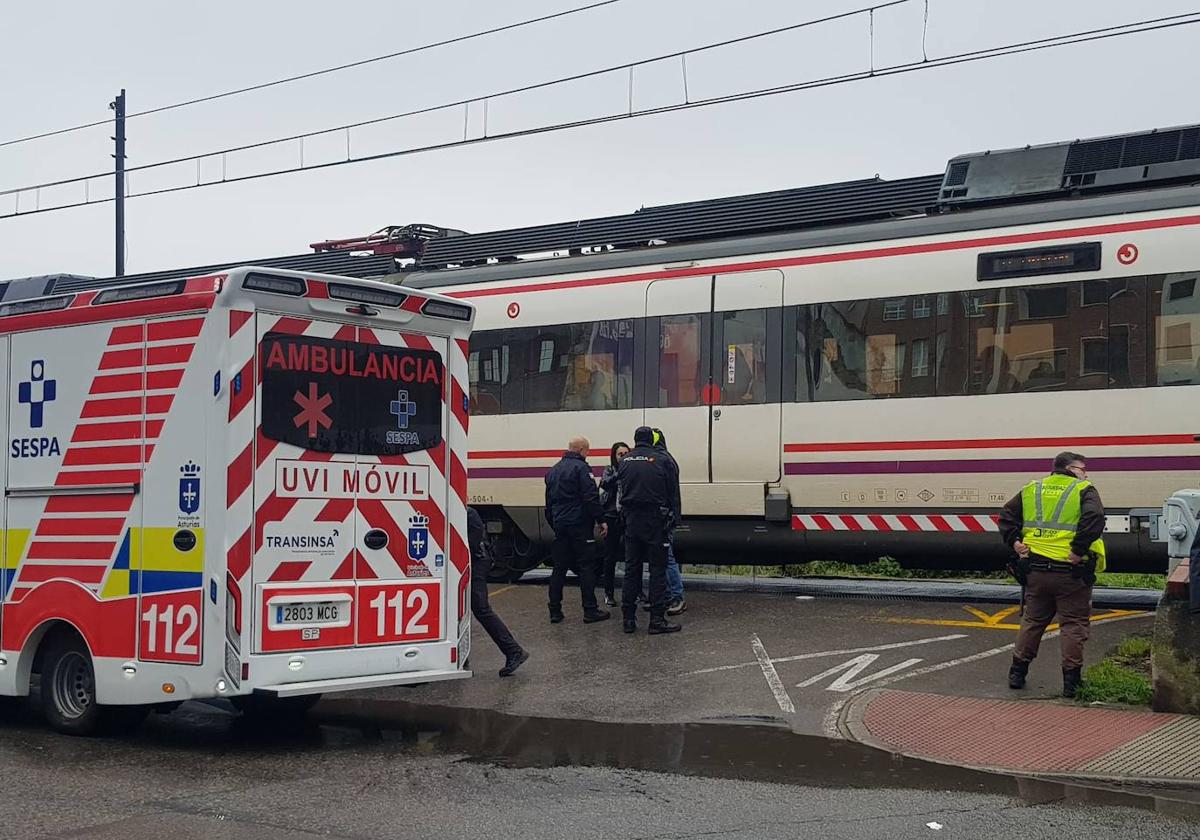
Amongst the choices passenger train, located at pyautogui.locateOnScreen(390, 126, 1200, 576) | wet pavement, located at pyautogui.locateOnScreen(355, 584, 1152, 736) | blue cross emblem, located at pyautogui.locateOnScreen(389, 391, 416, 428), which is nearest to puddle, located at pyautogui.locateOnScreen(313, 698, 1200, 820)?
wet pavement, located at pyautogui.locateOnScreen(355, 584, 1152, 736)

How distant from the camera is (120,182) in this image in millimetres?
25938

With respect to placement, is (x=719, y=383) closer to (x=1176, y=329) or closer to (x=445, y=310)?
(x=1176, y=329)

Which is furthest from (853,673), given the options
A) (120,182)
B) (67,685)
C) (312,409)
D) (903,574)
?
(120,182)

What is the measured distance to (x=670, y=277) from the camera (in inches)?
575

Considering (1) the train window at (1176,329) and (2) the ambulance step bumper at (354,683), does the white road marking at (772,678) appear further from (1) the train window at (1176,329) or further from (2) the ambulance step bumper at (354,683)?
(1) the train window at (1176,329)

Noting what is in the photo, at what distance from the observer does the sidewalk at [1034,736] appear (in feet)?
26.1

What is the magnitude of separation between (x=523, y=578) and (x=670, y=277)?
14.9 feet

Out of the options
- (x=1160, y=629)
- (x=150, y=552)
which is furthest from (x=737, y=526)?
(x=150, y=552)

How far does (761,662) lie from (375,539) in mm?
3539

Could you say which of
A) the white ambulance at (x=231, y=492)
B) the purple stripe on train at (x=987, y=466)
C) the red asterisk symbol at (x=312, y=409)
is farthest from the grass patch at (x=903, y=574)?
the red asterisk symbol at (x=312, y=409)

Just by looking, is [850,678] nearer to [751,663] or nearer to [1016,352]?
[751,663]

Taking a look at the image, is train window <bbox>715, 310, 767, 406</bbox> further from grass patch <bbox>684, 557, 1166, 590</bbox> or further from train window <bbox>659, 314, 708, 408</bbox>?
grass patch <bbox>684, 557, 1166, 590</bbox>

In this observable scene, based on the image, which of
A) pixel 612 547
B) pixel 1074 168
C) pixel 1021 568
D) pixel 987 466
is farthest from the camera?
pixel 612 547

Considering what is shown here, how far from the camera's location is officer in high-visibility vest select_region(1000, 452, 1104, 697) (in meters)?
9.70
